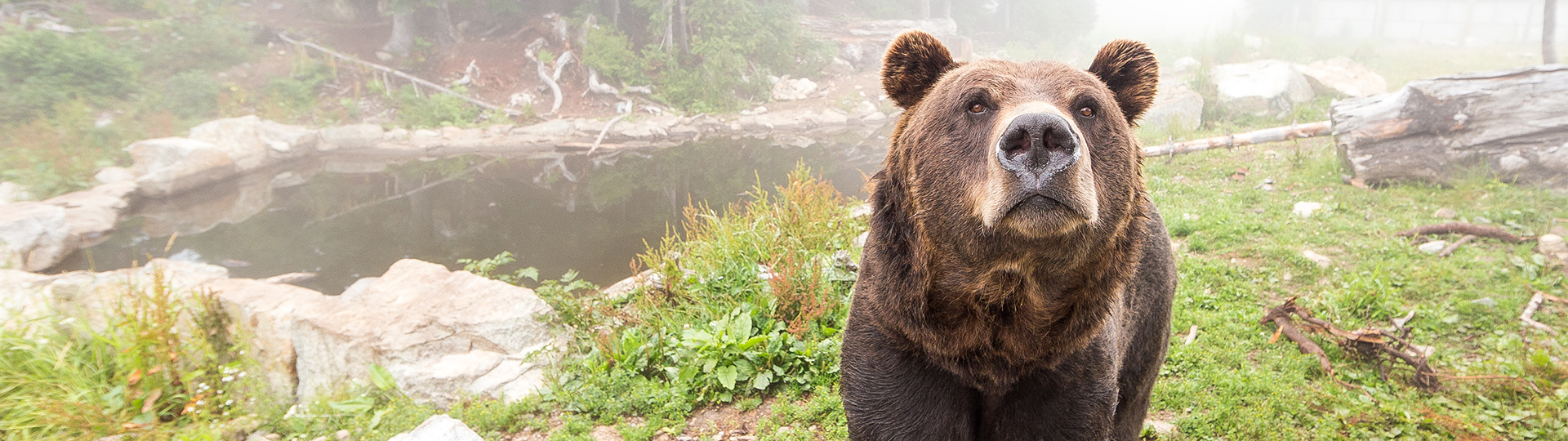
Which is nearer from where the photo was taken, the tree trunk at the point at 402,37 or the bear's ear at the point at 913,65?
the bear's ear at the point at 913,65

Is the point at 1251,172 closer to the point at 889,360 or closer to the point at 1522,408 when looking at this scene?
the point at 1522,408

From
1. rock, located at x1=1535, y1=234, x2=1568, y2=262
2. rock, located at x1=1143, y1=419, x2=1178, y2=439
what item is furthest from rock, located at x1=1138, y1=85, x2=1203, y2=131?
rock, located at x1=1143, y1=419, x2=1178, y2=439

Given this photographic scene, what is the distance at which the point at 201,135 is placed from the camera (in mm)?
13516

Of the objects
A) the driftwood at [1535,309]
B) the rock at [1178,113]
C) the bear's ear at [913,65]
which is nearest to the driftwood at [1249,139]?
the rock at [1178,113]

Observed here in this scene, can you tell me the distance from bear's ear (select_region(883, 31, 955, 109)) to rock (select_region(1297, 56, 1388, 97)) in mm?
14630

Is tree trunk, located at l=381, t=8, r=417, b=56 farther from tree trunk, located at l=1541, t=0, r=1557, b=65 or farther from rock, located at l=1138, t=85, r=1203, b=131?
tree trunk, located at l=1541, t=0, r=1557, b=65

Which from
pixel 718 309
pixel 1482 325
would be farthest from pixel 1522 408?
pixel 718 309

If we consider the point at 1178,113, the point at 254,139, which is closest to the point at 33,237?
the point at 254,139

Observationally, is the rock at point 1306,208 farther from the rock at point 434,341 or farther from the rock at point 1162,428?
the rock at point 434,341

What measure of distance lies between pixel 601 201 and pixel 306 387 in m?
6.61

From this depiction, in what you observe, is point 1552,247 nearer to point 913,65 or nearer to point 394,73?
point 913,65

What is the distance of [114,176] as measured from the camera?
11.9m

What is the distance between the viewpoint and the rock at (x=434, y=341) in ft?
15.8

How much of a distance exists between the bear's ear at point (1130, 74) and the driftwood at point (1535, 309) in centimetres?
429
